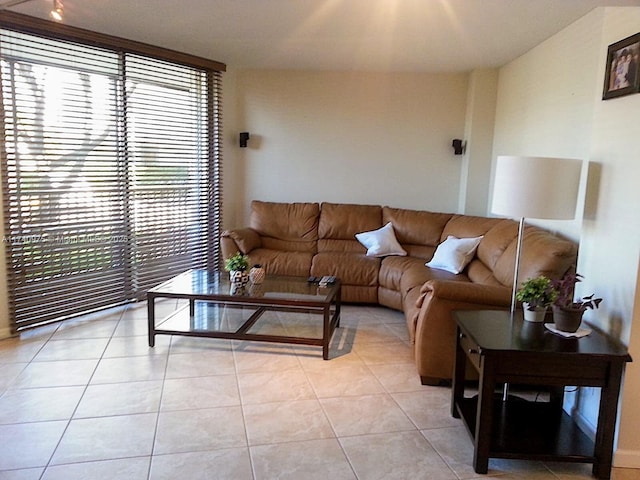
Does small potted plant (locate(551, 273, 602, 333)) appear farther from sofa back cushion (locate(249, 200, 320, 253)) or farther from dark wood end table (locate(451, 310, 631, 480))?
sofa back cushion (locate(249, 200, 320, 253))

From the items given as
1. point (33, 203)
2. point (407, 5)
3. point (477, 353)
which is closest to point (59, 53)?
point (33, 203)

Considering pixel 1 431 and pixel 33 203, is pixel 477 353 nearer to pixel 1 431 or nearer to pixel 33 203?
pixel 1 431

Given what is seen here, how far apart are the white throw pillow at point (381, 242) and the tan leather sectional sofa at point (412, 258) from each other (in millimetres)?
76

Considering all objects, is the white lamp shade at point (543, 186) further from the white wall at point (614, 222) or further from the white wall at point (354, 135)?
the white wall at point (354, 135)

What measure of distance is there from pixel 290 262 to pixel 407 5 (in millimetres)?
2379

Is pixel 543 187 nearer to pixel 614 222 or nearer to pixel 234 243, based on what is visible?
pixel 614 222

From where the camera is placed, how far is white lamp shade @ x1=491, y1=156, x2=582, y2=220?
2.29m

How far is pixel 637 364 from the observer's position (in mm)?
2070

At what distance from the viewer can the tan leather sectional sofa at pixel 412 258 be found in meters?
2.80

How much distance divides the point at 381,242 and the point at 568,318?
2.64 meters

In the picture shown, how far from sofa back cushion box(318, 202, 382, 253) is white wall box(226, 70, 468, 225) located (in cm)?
42

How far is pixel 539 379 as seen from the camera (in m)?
2.01

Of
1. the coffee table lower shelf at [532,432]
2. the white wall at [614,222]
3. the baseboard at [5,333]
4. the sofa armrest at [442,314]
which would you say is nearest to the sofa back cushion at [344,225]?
the sofa armrest at [442,314]

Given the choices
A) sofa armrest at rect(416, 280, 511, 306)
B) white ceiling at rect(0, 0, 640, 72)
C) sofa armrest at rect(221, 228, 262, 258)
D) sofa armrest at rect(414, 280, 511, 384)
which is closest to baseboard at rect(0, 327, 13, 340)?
sofa armrest at rect(221, 228, 262, 258)
